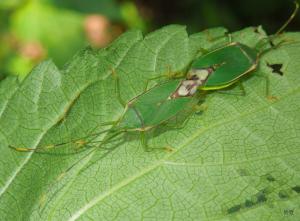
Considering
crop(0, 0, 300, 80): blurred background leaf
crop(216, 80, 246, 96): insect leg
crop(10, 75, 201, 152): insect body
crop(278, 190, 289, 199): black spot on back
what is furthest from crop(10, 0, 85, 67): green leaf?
crop(278, 190, 289, 199): black spot on back

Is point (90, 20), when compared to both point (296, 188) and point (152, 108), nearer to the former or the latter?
point (152, 108)

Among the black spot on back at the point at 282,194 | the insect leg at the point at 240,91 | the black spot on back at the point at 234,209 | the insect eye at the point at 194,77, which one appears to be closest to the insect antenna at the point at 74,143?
the insect eye at the point at 194,77

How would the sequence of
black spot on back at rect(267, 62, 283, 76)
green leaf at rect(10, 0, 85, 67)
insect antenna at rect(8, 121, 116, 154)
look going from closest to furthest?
insect antenna at rect(8, 121, 116, 154) → black spot on back at rect(267, 62, 283, 76) → green leaf at rect(10, 0, 85, 67)

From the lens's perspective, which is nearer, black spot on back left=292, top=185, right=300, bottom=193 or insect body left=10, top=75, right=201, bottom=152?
black spot on back left=292, top=185, right=300, bottom=193

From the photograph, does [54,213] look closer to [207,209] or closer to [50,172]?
[50,172]

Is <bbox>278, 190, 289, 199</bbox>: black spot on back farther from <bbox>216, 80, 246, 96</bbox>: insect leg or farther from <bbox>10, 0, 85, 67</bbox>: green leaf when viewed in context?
<bbox>10, 0, 85, 67</bbox>: green leaf

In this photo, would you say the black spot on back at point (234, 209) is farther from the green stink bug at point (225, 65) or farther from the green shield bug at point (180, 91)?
the green stink bug at point (225, 65)

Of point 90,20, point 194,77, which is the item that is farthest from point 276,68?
point 90,20

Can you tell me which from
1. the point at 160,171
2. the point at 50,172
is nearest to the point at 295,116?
the point at 160,171
